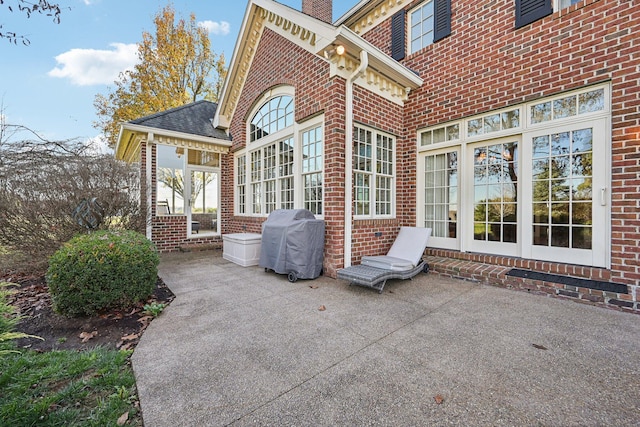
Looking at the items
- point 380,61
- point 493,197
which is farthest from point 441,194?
point 380,61

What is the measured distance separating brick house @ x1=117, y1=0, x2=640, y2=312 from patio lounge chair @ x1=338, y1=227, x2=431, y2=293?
44cm

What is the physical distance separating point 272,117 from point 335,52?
9.08ft

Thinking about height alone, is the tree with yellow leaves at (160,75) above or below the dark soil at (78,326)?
above

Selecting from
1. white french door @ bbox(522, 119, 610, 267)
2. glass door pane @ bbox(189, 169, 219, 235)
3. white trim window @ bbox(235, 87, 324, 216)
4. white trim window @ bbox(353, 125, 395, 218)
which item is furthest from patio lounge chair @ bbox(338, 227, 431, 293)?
glass door pane @ bbox(189, 169, 219, 235)

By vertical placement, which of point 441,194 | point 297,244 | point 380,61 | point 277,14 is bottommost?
point 297,244

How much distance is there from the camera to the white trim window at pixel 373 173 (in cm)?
523

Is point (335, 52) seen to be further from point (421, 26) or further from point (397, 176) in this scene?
point (397, 176)

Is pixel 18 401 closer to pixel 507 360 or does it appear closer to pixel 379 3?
pixel 507 360

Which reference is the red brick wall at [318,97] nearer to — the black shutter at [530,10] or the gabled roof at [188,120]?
the gabled roof at [188,120]

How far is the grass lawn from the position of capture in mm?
1617

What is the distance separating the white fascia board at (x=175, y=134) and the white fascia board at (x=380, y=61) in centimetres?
521

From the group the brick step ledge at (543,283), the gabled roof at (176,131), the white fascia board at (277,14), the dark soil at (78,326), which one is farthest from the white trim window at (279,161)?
the dark soil at (78,326)

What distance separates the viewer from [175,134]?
24.4ft

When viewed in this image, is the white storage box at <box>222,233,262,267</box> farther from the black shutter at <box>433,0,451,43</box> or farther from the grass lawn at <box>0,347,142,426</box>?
the black shutter at <box>433,0,451,43</box>
